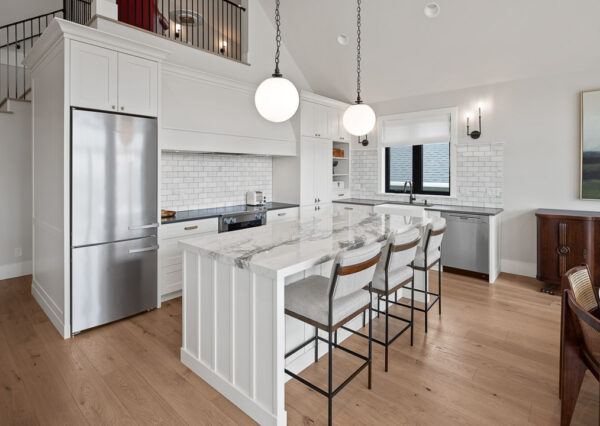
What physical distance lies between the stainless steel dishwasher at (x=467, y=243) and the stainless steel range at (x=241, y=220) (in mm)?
2535

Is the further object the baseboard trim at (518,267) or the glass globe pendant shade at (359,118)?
the baseboard trim at (518,267)

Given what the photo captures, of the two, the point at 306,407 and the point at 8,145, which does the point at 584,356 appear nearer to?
the point at 306,407

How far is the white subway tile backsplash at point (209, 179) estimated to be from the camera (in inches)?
171

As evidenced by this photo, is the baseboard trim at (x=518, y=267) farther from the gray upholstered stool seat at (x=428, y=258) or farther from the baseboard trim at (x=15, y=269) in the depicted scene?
the baseboard trim at (x=15, y=269)

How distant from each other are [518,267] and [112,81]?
533cm

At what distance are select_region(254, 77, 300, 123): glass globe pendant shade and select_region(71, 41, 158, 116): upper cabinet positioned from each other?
4.49ft

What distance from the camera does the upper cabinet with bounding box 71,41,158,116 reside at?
286 centimetres

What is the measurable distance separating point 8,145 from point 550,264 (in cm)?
687

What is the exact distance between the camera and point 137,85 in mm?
3199

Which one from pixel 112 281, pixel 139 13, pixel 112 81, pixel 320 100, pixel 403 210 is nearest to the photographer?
pixel 112 81

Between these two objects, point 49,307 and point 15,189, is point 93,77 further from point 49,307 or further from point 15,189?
point 15,189

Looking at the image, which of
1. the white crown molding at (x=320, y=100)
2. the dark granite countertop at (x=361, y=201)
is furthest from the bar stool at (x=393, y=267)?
the white crown molding at (x=320, y=100)

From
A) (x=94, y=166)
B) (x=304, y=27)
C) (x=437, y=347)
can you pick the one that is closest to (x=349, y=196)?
(x=304, y=27)

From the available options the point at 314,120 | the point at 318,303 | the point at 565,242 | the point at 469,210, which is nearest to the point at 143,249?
the point at 318,303
